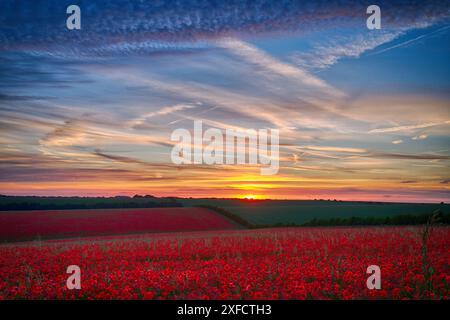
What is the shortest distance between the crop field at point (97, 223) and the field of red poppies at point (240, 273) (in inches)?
536

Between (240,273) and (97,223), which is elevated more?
(240,273)

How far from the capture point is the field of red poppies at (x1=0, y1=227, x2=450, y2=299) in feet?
28.2

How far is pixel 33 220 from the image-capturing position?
30.6 m

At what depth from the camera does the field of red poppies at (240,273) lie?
8.59 meters

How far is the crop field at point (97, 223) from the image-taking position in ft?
92.7

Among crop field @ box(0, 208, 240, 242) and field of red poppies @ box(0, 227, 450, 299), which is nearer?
field of red poppies @ box(0, 227, 450, 299)

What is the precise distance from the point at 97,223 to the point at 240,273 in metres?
24.6

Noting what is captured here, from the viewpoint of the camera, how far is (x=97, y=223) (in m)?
32.3

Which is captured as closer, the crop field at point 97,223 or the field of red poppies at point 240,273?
the field of red poppies at point 240,273

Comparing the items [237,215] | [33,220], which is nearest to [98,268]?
[33,220]

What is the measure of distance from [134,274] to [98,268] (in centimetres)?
212

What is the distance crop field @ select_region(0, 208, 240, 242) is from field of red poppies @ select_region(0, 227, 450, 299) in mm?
13617
